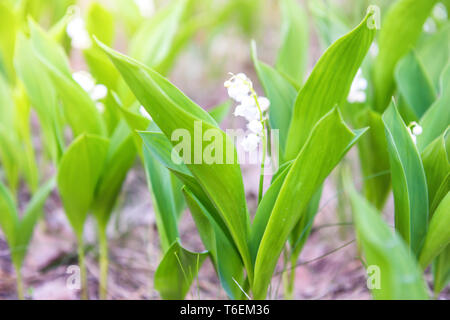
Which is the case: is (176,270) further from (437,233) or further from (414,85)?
(414,85)

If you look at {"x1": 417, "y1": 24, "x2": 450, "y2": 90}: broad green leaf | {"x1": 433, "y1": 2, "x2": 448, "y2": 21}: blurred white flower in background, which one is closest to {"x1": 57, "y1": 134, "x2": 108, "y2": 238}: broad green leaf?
{"x1": 417, "y1": 24, "x2": 450, "y2": 90}: broad green leaf

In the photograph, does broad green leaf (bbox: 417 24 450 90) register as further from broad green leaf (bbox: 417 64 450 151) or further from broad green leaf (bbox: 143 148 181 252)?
broad green leaf (bbox: 143 148 181 252)

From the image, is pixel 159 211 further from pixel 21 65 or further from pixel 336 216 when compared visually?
pixel 336 216

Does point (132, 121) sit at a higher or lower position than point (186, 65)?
lower

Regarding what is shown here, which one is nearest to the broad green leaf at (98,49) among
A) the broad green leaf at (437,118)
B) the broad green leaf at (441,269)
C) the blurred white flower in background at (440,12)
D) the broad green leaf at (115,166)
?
the broad green leaf at (115,166)

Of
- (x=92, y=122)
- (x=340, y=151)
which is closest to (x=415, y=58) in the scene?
(x=340, y=151)

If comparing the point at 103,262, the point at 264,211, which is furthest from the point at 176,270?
the point at 103,262
